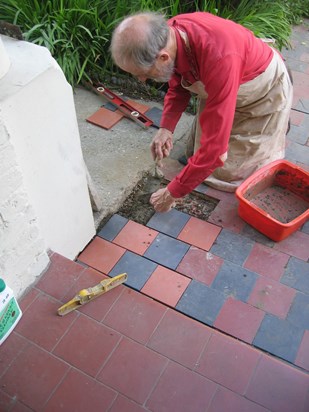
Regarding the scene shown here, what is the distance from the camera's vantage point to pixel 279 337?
1.80m

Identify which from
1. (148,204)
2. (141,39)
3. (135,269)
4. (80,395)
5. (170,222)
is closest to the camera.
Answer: (80,395)

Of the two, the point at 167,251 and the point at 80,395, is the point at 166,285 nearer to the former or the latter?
the point at 167,251

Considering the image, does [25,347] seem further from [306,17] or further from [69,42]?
[306,17]

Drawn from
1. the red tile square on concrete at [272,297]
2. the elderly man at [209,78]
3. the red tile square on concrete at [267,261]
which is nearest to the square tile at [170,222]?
the elderly man at [209,78]

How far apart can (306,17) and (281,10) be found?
0.67 m

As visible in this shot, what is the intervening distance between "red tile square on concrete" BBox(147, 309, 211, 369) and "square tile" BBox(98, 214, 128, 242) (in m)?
0.64

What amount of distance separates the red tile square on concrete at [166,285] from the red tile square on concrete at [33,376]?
0.57 metres

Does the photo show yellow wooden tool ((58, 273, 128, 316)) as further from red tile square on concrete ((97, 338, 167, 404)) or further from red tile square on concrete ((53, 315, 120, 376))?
red tile square on concrete ((97, 338, 167, 404))

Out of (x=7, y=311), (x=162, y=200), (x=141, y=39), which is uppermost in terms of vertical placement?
(x=141, y=39)

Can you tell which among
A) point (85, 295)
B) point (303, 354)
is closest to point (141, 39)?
point (85, 295)

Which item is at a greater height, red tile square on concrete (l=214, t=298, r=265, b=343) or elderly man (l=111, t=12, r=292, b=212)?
elderly man (l=111, t=12, r=292, b=212)

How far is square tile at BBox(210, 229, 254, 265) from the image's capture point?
212 cm

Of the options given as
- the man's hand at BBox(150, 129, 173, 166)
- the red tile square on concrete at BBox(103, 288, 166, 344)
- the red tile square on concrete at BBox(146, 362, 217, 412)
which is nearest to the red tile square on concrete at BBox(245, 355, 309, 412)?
the red tile square on concrete at BBox(146, 362, 217, 412)

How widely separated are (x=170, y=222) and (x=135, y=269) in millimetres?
369
